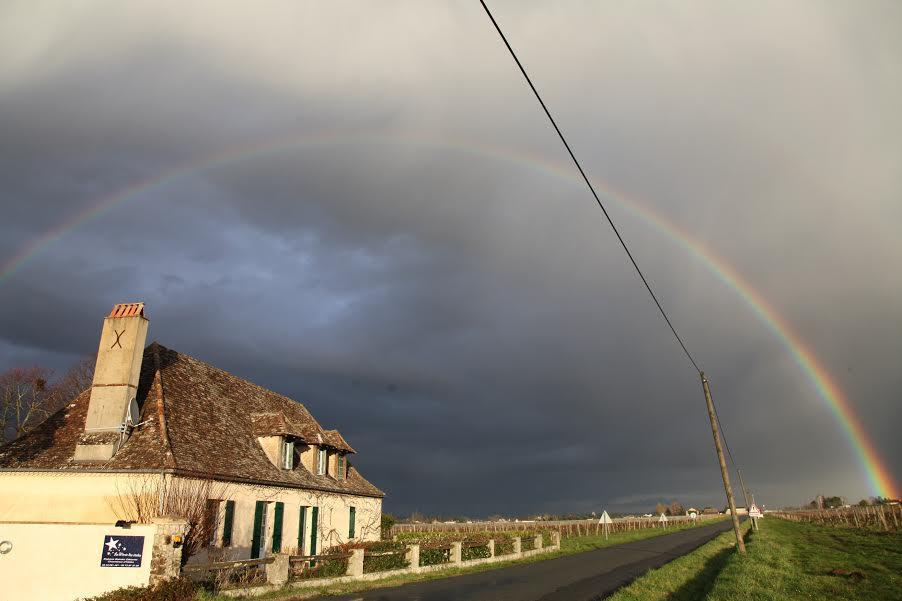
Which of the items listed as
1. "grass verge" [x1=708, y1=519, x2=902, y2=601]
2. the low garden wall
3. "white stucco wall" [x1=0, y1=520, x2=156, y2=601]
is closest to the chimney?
"white stucco wall" [x1=0, y1=520, x2=156, y2=601]

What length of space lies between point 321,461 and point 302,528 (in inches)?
193

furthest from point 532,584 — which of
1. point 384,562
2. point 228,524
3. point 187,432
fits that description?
point 187,432

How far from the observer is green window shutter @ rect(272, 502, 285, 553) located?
25.3m

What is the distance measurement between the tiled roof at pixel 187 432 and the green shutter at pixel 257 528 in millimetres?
1110

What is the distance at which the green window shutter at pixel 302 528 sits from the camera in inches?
1085

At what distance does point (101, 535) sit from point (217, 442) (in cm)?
669

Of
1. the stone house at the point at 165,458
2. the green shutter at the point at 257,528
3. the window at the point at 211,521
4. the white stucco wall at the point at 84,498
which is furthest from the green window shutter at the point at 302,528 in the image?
the window at the point at 211,521

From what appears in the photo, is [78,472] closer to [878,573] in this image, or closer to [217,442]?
[217,442]

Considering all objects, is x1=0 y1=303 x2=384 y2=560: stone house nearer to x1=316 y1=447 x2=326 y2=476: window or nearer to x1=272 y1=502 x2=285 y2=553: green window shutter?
x1=272 y1=502 x2=285 y2=553: green window shutter

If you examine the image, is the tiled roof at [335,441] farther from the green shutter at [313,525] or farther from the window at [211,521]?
the window at [211,521]

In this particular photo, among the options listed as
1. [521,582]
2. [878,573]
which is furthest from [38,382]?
[878,573]

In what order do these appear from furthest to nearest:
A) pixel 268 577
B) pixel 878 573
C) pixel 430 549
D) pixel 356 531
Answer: pixel 356 531 < pixel 430 549 < pixel 878 573 < pixel 268 577

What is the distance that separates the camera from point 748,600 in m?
15.2

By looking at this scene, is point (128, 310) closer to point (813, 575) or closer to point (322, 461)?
point (322, 461)
